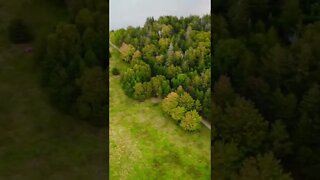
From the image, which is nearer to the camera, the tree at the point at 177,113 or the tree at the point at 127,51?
the tree at the point at 177,113

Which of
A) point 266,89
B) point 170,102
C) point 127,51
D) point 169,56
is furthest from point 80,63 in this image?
point 266,89

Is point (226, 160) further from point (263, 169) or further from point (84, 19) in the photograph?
point (84, 19)

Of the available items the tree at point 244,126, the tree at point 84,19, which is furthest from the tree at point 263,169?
the tree at point 84,19

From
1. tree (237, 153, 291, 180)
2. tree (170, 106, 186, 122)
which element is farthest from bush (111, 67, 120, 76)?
tree (237, 153, 291, 180)

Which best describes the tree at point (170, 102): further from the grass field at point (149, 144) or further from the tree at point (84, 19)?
the tree at point (84, 19)

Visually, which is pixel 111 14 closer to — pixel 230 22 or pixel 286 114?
pixel 230 22

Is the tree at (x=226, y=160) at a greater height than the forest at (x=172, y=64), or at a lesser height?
lesser

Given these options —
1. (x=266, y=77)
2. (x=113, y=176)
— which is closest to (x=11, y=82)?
(x=113, y=176)
